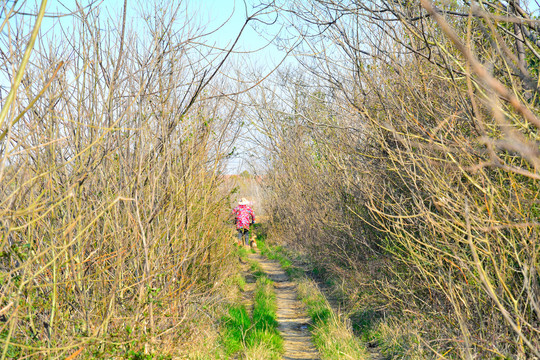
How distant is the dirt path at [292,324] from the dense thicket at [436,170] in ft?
3.81

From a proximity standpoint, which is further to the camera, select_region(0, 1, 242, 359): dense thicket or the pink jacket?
the pink jacket

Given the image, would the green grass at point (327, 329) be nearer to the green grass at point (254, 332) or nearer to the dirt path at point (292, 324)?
the dirt path at point (292, 324)

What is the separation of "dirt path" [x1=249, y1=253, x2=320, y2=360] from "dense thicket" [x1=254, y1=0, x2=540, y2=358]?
1.16m

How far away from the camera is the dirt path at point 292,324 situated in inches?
283

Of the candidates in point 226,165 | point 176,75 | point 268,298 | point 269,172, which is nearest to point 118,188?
point 176,75

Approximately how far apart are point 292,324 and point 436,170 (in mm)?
5497

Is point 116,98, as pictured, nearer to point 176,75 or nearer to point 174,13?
point 176,75

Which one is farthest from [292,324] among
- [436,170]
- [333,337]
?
[436,170]

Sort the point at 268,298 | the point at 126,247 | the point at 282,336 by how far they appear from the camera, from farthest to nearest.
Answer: the point at 268,298
the point at 282,336
the point at 126,247

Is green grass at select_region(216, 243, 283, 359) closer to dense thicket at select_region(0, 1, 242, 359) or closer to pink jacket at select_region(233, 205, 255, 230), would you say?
dense thicket at select_region(0, 1, 242, 359)

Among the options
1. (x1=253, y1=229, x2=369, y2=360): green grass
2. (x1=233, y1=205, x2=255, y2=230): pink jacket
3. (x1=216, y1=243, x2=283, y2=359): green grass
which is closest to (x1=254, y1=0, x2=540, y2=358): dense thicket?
(x1=253, y1=229, x2=369, y2=360): green grass

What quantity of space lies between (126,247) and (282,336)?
4.50 metres

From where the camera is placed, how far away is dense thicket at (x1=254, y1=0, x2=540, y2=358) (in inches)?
107

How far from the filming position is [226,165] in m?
8.48
